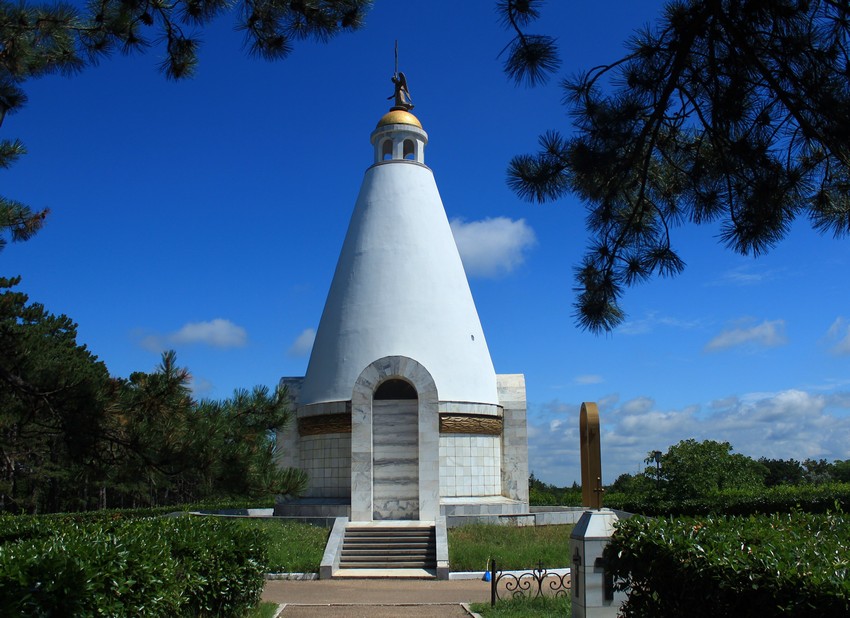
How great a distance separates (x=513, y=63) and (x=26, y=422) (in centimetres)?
586

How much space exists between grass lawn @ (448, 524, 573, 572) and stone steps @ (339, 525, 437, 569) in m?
0.43

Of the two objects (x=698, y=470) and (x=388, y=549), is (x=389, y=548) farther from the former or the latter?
(x=698, y=470)

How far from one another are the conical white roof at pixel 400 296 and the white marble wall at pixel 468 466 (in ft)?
2.98

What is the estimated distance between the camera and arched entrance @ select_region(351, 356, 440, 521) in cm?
1488

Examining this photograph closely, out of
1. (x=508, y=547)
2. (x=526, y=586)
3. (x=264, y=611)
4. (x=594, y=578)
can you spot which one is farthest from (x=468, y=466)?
(x=594, y=578)

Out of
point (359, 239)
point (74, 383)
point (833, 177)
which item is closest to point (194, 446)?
point (74, 383)

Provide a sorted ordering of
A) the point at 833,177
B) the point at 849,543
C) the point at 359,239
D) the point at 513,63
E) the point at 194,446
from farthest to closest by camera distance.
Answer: the point at 359,239 → the point at 194,446 → the point at 833,177 → the point at 513,63 → the point at 849,543

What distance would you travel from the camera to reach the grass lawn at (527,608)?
8.25 metres

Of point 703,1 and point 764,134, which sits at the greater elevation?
point 703,1

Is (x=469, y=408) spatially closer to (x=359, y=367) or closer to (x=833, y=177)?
(x=359, y=367)

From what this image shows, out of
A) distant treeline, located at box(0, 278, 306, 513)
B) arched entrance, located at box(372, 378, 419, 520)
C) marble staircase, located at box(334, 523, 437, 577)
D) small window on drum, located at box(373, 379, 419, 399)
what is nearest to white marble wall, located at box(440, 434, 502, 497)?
arched entrance, located at box(372, 378, 419, 520)

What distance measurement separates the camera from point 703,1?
5.97 meters

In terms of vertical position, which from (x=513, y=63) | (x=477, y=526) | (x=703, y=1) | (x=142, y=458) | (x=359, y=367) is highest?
(x=703, y=1)

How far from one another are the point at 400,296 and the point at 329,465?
3.86m
